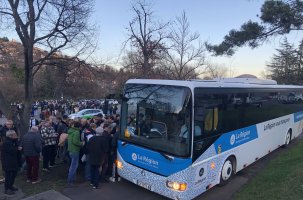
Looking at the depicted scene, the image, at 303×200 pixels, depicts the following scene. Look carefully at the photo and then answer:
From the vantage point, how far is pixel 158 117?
22.9 ft

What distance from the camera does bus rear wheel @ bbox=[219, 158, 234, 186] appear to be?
332 inches

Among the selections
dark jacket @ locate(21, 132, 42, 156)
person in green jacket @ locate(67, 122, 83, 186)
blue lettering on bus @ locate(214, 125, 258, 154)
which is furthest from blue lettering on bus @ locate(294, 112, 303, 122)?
dark jacket @ locate(21, 132, 42, 156)

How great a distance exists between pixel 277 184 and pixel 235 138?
1.73 metres

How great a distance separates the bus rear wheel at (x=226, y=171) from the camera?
8430 mm

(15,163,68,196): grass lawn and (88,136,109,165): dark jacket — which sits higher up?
(88,136,109,165): dark jacket

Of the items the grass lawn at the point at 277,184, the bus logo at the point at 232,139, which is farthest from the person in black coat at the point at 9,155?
the bus logo at the point at 232,139

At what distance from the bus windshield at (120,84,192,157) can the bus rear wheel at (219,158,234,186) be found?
241cm

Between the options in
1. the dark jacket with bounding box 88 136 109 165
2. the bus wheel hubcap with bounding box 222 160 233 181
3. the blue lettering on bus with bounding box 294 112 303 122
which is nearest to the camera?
the dark jacket with bounding box 88 136 109 165

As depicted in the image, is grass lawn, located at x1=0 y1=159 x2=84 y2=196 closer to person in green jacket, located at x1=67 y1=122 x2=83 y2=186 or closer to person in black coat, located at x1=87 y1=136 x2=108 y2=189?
person in green jacket, located at x1=67 y1=122 x2=83 y2=186

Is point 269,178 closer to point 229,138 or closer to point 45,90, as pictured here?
point 229,138

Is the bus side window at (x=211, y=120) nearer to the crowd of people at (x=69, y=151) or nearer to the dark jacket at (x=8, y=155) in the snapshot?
the crowd of people at (x=69, y=151)

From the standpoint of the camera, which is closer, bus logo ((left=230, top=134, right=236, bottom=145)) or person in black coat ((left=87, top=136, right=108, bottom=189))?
person in black coat ((left=87, top=136, right=108, bottom=189))

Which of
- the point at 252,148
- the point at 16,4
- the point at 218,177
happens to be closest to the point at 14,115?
the point at 16,4

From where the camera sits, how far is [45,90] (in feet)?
175
